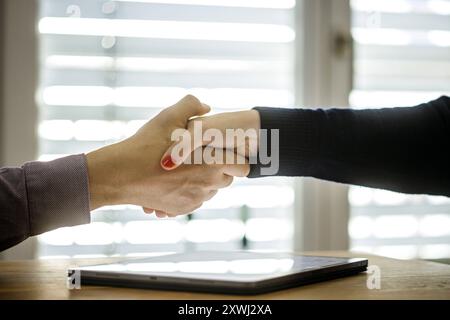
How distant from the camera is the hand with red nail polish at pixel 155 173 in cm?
101

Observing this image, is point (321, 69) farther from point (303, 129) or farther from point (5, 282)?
point (5, 282)

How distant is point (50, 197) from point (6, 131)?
93 cm

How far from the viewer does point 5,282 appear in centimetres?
80

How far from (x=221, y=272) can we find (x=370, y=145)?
484 mm

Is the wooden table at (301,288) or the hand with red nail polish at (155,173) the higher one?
the hand with red nail polish at (155,173)

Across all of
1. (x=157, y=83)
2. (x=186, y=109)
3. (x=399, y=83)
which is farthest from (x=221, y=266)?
(x=399, y=83)

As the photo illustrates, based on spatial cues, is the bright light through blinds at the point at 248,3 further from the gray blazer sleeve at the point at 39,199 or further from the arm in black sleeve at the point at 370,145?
the gray blazer sleeve at the point at 39,199

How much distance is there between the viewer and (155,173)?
110 centimetres

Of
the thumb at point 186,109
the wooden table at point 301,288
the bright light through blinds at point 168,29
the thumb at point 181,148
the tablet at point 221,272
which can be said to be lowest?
the wooden table at point 301,288

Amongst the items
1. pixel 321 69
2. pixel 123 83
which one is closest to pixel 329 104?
pixel 321 69

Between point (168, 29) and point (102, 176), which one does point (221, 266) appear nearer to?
point (102, 176)

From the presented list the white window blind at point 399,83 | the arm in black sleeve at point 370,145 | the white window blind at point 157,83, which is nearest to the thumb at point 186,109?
the arm in black sleeve at point 370,145

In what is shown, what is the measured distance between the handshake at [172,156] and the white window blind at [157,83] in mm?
686

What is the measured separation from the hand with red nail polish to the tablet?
0.18 meters
